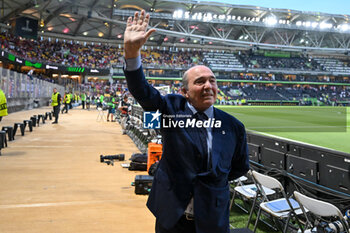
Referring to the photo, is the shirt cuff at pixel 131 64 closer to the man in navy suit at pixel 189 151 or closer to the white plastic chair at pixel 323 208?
the man in navy suit at pixel 189 151

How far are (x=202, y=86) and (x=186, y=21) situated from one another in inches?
1953

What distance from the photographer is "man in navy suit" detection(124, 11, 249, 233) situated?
1470 mm

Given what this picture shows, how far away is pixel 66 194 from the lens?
489 cm

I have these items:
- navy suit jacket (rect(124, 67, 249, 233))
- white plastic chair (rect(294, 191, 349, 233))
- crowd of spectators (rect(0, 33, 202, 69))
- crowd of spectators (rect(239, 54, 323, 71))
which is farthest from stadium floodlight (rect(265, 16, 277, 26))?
navy suit jacket (rect(124, 67, 249, 233))

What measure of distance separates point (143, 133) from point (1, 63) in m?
35.8

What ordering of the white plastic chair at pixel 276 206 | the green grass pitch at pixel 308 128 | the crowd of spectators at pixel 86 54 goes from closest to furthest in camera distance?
the white plastic chair at pixel 276 206, the green grass pitch at pixel 308 128, the crowd of spectators at pixel 86 54

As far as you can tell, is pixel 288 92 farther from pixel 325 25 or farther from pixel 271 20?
pixel 271 20

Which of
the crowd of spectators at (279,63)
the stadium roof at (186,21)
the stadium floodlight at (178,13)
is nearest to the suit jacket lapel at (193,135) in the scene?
the stadium roof at (186,21)

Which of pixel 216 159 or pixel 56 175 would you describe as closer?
pixel 216 159

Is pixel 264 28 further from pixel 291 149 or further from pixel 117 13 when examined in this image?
pixel 291 149

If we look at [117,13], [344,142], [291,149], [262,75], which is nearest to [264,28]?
[262,75]

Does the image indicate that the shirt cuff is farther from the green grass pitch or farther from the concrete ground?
the green grass pitch

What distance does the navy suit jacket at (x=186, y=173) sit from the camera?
4.84 feet

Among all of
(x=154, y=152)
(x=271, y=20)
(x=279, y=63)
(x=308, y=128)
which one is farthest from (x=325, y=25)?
(x=154, y=152)
